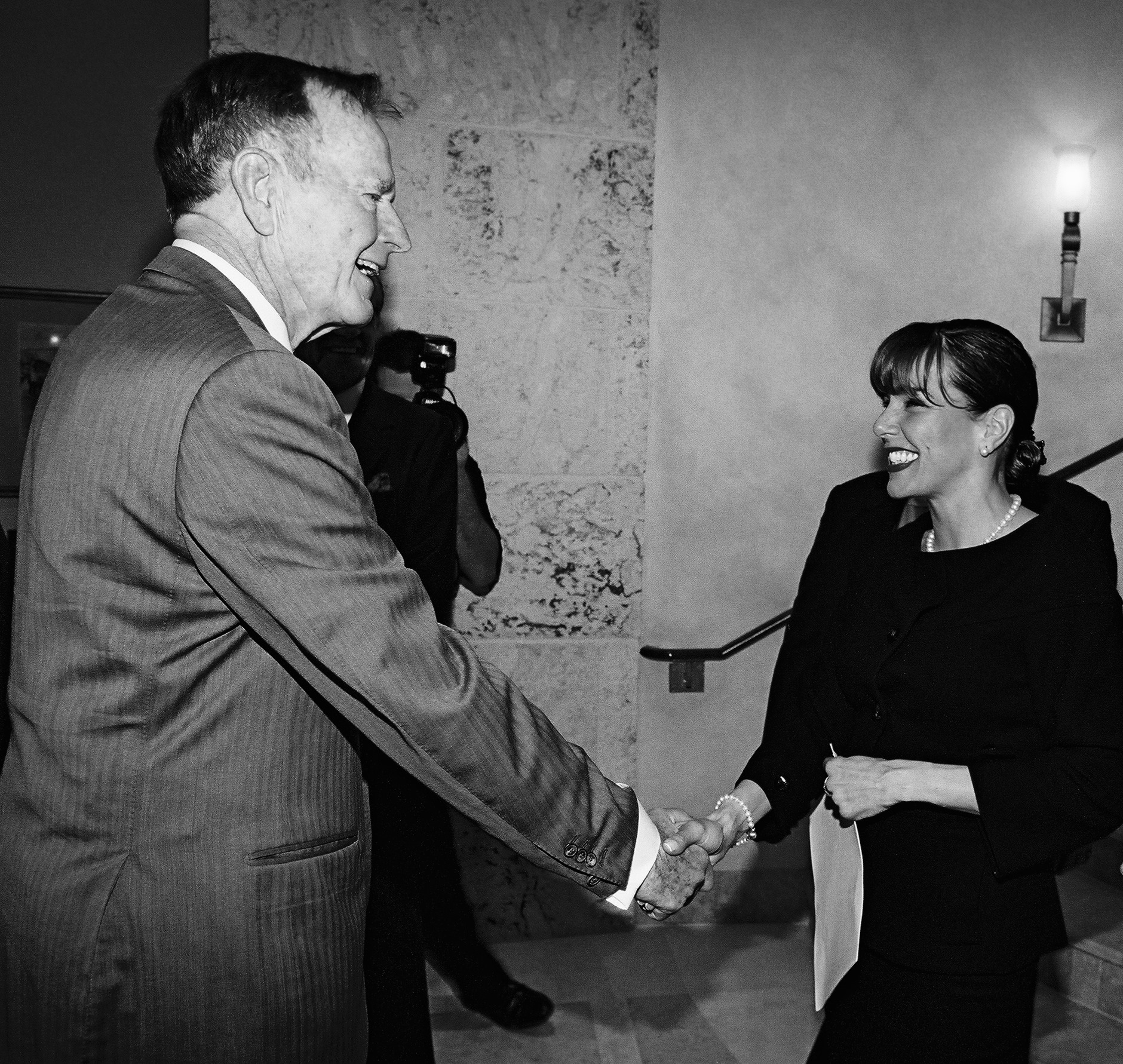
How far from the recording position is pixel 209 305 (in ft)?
4.38

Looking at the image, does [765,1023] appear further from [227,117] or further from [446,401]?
[227,117]

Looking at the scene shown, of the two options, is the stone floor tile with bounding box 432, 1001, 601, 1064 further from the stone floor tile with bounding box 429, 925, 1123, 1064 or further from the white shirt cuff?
the white shirt cuff

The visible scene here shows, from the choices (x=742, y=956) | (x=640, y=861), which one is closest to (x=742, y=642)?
(x=742, y=956)

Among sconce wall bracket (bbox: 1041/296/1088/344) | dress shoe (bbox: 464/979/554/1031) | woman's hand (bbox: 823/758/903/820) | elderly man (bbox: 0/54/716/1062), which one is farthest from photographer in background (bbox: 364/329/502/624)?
sconce wall bracket (bbox: 1041/296/1088/344)

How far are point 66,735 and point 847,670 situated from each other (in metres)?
1.37

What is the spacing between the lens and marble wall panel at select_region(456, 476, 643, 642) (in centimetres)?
379

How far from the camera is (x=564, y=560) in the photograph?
3.83 meters

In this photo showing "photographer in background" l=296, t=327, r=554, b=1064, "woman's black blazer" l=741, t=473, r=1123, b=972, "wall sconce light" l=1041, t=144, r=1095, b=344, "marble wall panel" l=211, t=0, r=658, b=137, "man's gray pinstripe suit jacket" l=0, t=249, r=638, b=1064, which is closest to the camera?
"man's gray pinstripe suit jacket" l=0, t=249, r=638, b=1064

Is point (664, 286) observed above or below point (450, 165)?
below

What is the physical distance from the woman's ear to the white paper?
0.71 meters

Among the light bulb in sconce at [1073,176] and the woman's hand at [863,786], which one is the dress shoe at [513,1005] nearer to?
the woman's hand at [863,786]

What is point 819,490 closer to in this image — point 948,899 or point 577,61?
point 577,61

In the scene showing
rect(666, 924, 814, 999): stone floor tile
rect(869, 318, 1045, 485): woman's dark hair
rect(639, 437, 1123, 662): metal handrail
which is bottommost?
rect(666, 924, 814, 999): stone floor tile

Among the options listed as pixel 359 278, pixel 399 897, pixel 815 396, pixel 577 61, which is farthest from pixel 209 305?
pixel 815 396
